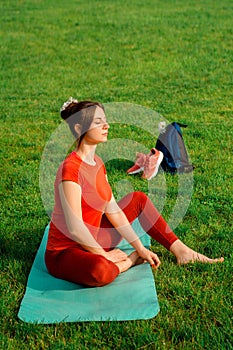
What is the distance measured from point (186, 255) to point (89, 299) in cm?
83

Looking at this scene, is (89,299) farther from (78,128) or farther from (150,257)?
(78,128)

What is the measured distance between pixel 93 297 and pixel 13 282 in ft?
2.06

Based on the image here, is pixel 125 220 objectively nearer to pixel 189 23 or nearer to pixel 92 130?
pixel 92 130

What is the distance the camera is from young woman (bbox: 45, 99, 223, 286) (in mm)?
4090

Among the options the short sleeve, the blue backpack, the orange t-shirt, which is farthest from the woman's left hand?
the blue backpack

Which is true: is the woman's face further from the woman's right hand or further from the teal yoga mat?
the teal yoga mat

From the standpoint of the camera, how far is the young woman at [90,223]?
4.09m

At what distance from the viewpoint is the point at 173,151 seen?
6.39 metres

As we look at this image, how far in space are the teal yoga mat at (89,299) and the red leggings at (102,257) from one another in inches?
2.9

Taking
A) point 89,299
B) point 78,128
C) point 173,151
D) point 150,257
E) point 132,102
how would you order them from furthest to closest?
point 132,102 < point 173,151 < point 150,257 < point 78,128 < point 89,299

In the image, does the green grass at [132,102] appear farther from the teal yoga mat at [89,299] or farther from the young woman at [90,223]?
the young woman at [90,223]

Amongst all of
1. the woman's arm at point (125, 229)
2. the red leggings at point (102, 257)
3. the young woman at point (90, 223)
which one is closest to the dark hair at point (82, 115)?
the young woman at point (90, 223)

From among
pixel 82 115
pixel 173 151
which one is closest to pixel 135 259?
pixel 82 115

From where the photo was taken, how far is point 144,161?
20.5 ft
